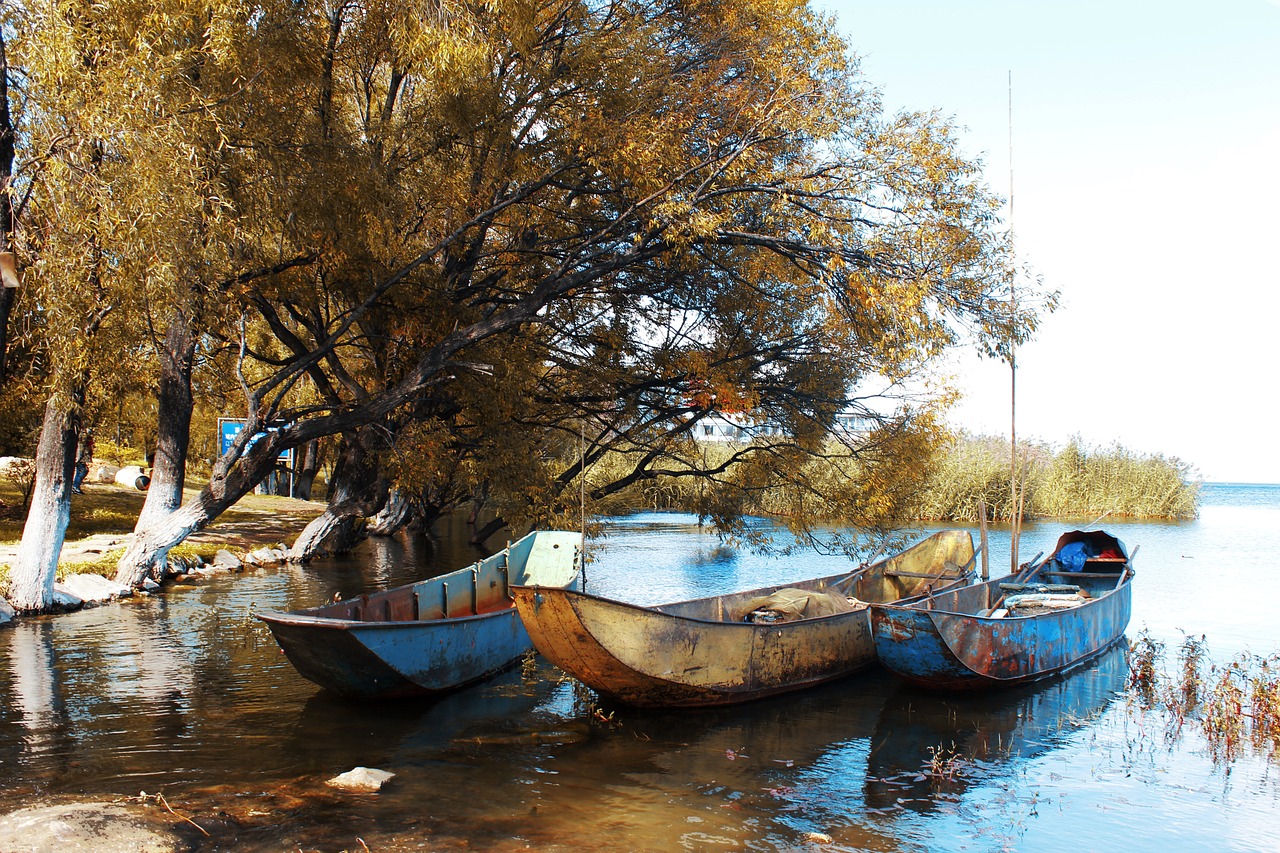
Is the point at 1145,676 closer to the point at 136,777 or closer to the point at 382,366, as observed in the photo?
the point at 136,777

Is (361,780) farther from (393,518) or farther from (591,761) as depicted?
(393,518)

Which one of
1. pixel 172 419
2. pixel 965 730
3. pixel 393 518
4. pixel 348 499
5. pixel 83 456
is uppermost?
pixel 172 419

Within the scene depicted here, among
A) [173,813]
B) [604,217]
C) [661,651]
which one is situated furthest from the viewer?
[604,217]

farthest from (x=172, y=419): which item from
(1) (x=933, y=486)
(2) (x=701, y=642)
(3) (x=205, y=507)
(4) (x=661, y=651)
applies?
(1) (x=933, y=486)

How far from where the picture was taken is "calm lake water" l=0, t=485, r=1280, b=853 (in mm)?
7105

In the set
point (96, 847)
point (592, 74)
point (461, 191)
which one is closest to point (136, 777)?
point (96, 847)

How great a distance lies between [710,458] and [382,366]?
1877cm

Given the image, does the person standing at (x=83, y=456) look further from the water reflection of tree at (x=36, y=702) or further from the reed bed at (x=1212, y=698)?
the reed bed at (x=1212, y=698)

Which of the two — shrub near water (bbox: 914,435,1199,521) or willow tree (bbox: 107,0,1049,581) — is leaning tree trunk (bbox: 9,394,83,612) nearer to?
willow tree (bbox: 107,0,1049,581)

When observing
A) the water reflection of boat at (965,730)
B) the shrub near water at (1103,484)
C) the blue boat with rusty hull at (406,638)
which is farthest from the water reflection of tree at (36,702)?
the shrub near water at (1103,484)

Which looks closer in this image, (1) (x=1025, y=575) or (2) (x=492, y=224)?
(1) (x=1025, y=575)

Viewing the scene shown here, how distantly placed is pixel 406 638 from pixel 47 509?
734cm

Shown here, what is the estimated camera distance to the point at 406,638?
32.6 ft

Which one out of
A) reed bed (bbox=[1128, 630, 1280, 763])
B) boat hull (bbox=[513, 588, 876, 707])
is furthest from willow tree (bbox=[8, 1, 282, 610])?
reed bed (bbox=[1128, 630, 1280, 763])
